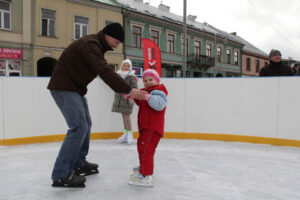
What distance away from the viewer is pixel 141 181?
2.22m

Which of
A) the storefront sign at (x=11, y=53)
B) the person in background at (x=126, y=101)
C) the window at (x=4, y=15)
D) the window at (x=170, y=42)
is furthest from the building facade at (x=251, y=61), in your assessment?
the person in background at (x=126, y=101)

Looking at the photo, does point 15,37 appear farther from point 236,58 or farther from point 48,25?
point 236,58

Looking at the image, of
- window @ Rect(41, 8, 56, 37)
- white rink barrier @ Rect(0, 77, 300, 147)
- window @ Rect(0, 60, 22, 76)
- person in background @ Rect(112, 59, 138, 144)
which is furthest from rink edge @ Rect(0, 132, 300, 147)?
window @ Rect(41, 8, 56, 37)

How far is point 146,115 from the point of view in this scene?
226 cm

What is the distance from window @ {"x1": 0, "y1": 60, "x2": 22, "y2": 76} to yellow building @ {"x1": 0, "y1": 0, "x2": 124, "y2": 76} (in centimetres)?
21

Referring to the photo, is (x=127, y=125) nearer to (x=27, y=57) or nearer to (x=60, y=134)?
(x=60, y=134)

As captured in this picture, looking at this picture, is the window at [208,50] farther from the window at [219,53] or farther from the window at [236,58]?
the window at [236,58]

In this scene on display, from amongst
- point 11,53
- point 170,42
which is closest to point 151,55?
point 11,53

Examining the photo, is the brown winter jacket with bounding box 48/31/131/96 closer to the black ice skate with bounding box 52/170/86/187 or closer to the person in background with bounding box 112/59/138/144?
the black ice skate with bounding box 52/170/86/187

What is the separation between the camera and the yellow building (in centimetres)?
1234

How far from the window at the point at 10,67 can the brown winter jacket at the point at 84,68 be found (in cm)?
1181

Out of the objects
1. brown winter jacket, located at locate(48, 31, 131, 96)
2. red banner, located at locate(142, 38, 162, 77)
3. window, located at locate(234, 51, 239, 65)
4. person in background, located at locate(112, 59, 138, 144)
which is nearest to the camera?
brown winter jacket, located at locate(48, 31, 131, 96)

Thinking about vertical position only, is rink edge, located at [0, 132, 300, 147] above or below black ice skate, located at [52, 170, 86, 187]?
below

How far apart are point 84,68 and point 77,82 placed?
135 mm
